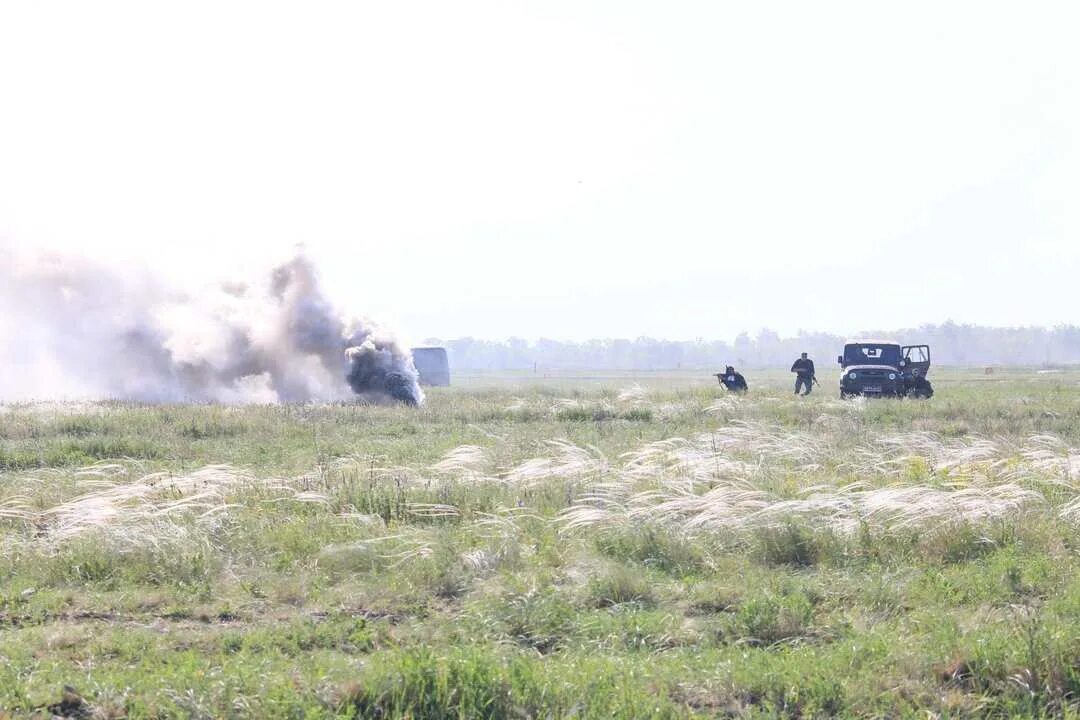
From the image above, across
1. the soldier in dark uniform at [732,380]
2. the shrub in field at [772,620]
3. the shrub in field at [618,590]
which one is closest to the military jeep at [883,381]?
the soldier in dark uniform at [732,380]

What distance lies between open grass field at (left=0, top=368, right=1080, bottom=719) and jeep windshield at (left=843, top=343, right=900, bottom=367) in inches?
1061

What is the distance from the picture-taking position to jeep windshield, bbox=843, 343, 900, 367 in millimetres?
41812

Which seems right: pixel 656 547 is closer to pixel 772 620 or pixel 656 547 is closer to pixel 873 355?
pixel 772 620

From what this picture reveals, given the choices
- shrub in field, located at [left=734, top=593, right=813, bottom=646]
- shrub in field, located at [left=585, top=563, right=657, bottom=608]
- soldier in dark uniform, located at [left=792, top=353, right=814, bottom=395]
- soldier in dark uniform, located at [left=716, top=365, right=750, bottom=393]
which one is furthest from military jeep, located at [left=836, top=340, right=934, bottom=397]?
shrub in field, located at [left=734, top=593, right=813, bottom=646]

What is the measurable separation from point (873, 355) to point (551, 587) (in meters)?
36.8

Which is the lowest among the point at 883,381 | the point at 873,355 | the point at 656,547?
the point at 656,547

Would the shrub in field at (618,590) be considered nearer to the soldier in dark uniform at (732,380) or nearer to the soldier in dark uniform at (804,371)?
the soldier in dark uniform at (732,380)

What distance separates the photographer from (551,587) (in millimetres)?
8094

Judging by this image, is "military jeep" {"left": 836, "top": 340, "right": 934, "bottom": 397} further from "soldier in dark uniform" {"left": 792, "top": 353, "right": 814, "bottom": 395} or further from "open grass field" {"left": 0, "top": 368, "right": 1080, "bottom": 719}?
"open grass field" {"left": 0, "top": 368, "right": 1080, "bottom": 719}

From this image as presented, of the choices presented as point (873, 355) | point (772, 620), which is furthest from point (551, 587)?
point (873, 355)

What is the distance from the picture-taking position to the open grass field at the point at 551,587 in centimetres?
604

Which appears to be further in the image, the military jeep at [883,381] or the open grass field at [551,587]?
the military jeep at [883,381]

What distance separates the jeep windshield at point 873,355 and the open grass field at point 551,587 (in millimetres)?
26960

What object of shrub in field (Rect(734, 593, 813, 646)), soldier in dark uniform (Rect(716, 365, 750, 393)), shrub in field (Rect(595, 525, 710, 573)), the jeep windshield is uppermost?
the jeep windshield
